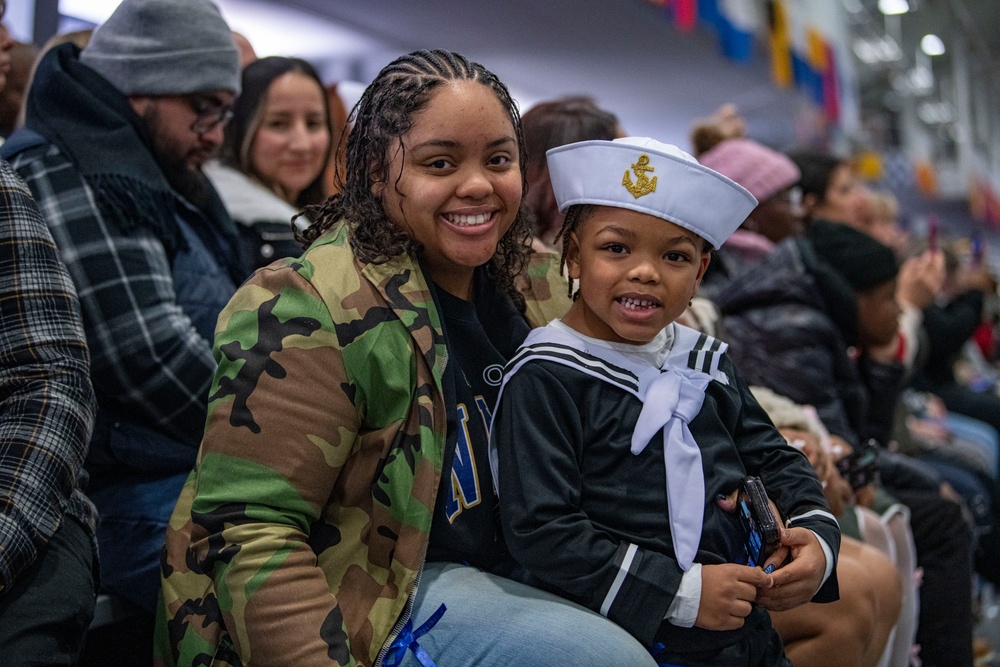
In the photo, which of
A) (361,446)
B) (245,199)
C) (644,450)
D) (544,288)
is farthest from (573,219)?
(245,199)

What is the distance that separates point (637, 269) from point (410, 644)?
25.6 inches

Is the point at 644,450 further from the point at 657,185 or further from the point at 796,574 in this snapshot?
the point at 657,185

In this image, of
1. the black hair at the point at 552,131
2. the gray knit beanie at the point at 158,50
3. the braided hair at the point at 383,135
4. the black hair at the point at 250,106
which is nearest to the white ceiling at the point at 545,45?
the black hair at the point at 250,106

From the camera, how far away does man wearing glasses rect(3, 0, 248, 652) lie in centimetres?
175

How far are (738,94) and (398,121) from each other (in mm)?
7130

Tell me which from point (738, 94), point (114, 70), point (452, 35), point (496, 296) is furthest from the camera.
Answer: point (738, 94)

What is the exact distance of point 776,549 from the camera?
4.83ft

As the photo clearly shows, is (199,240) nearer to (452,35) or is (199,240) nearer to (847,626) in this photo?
(847,626)

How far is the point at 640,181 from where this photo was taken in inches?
58.6

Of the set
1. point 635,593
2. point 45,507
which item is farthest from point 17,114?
point 635,593

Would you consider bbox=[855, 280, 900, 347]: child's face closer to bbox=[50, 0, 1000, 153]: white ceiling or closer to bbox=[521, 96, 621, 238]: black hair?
bbox=[521, 96, 621, 238]: black hair

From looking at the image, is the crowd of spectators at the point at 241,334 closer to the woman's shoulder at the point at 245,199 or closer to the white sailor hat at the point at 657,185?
the woman's shoulder at the point at 245,199

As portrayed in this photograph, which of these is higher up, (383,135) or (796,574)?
(383,135)

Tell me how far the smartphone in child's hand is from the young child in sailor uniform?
2cm
